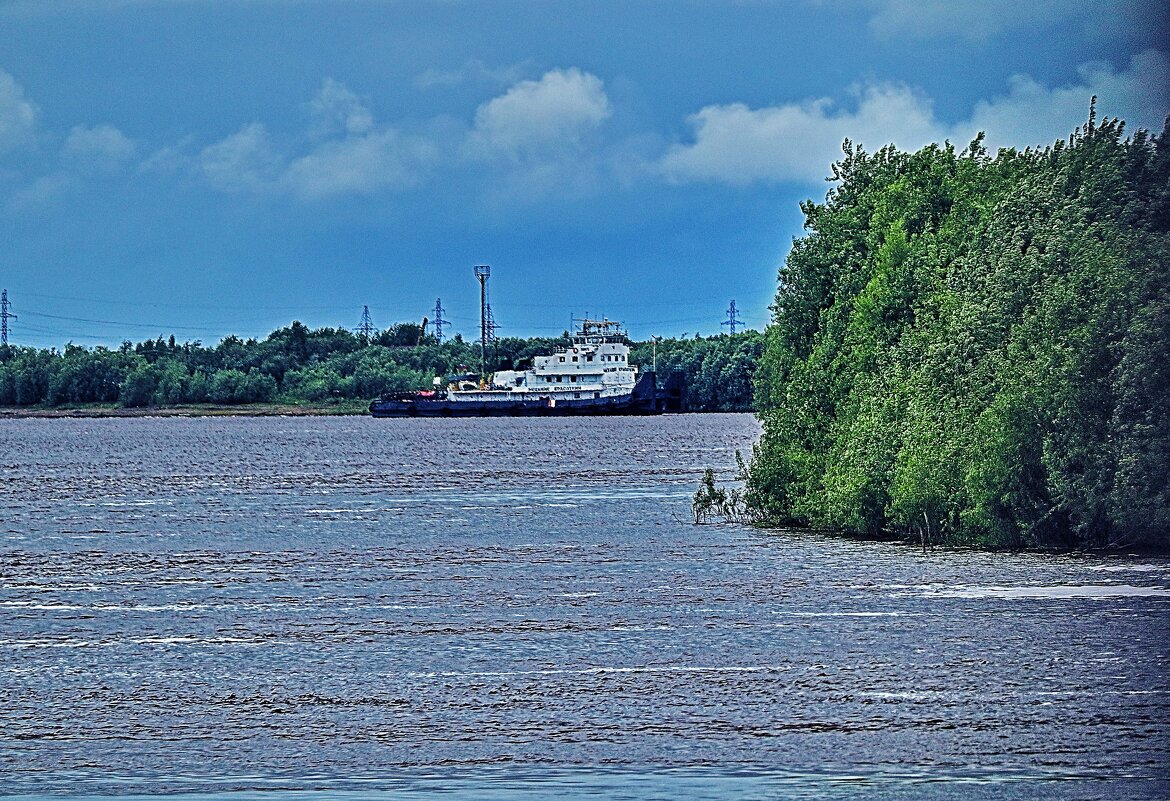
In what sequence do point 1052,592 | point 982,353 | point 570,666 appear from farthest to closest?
point 982,353
point 1052,592
point 570,666

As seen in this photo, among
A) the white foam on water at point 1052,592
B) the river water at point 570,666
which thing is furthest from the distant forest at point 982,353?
Result: the white foam on water at point 1052,592

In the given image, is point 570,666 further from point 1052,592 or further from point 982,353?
point 982,353

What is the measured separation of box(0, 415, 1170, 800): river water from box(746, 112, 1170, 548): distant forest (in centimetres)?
157

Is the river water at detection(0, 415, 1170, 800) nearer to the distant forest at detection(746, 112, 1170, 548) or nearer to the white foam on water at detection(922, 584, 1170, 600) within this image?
the white foam on water at detection(922, 584, 1170, 600)

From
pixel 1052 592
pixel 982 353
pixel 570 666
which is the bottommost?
pixel 570 666

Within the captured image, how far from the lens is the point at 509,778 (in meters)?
19.2

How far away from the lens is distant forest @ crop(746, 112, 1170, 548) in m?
36.4

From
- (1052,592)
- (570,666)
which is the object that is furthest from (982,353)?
(570,666)

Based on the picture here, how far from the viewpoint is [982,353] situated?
40.3 metres

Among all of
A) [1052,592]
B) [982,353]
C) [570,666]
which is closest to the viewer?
[570,666]

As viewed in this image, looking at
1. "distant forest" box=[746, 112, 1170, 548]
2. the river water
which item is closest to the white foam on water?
the river water

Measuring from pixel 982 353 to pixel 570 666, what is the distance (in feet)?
58.9

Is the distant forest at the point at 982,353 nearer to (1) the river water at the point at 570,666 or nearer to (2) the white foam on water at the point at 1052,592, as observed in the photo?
(1) the river water at the point at 570,666

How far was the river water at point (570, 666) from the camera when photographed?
19.4m
